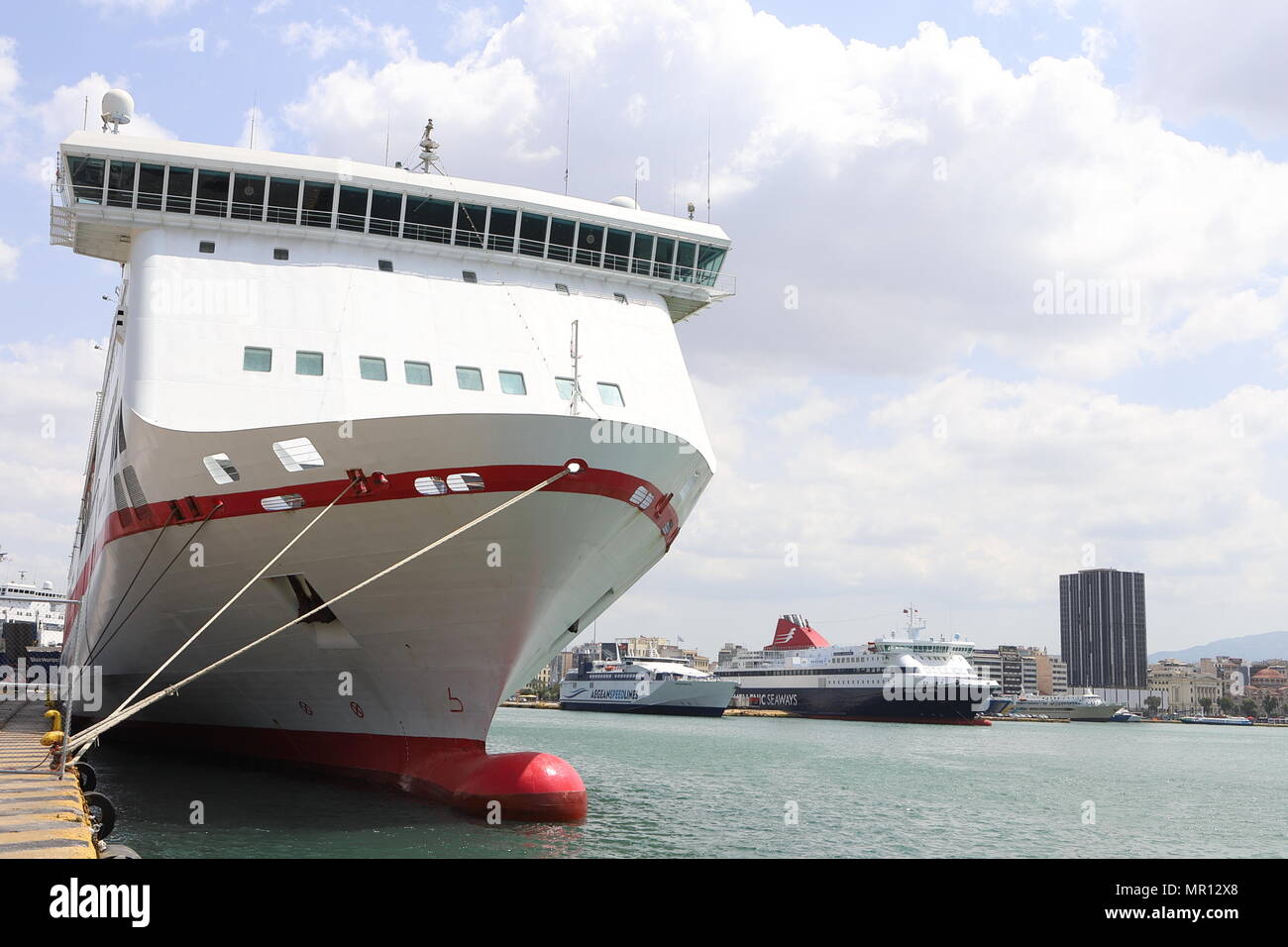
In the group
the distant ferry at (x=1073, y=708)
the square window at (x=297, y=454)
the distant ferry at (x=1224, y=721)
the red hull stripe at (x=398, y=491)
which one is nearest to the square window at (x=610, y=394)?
the red hull stripe at (x=398, y=491)

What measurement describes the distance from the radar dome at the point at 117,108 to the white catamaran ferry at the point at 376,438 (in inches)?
1.4

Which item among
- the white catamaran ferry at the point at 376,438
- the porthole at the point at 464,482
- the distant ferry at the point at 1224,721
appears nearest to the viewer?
the porthole at the point at 464,482

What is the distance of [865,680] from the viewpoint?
88.3m

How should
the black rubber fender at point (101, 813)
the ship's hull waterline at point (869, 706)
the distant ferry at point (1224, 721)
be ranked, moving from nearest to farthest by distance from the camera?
the black rubber fender at point (101, 813) → the ship's hull waterline at point (869, 706) → the distant ferry at point (1224, 721)

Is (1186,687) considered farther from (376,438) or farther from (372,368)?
(376,438)

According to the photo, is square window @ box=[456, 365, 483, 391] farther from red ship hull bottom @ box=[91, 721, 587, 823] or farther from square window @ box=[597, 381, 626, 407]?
red ship hull bottom @ box=[91, 721, 587, 823]

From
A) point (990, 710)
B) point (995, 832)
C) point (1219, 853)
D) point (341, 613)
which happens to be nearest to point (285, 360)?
point (341, 613)

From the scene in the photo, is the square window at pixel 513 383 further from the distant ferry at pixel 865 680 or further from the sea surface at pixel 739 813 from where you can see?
the distant ferry at pixel 865 680

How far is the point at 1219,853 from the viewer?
17.6 metres

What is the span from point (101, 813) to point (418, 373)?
762 centimetres

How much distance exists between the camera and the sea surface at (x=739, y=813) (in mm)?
14211

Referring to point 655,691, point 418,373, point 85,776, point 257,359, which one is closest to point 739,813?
point 418,373

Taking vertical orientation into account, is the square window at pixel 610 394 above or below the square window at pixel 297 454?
above
